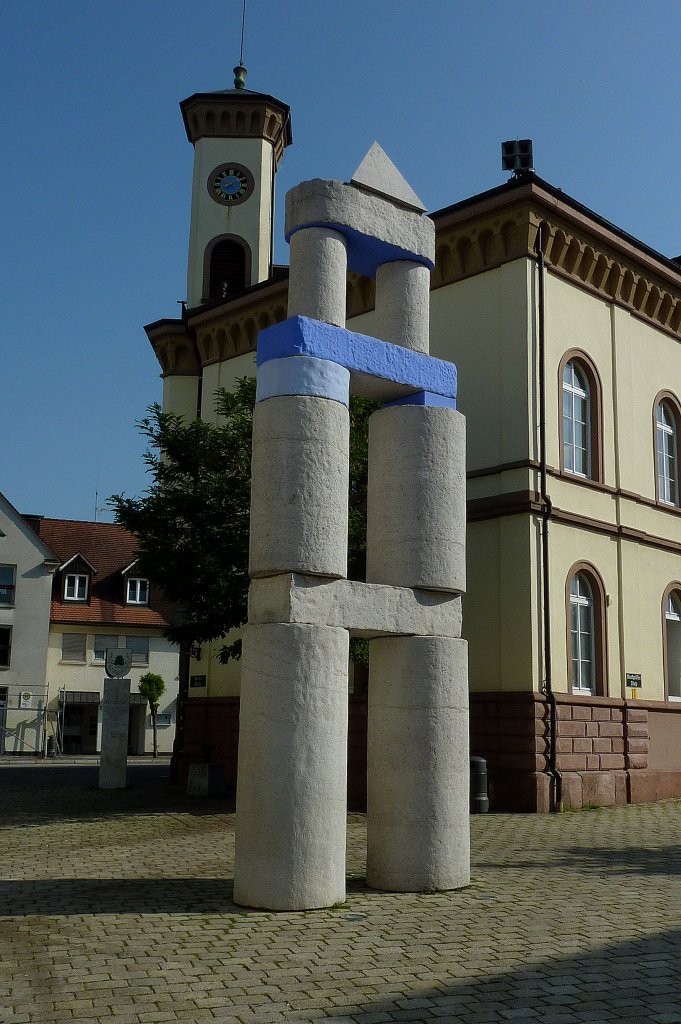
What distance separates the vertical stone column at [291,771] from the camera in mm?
8523

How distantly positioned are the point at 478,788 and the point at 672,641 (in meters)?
6.97

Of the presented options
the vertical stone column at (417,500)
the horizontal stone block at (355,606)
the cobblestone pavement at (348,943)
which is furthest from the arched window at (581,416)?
the horizontal stone block at (355,606)

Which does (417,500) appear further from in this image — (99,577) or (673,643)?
(99,577)

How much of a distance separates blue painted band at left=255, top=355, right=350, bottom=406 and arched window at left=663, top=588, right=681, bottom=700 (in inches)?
532

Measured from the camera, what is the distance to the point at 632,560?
2047 cm

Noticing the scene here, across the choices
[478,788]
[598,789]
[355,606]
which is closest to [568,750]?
[598,789]

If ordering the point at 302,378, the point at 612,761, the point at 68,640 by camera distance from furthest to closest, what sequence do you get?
the point at 68,640 → the point at 612,761 → the point at 302,378

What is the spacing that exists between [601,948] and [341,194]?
21.9 feet

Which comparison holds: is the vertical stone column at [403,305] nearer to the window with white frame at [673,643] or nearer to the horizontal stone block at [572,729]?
the horizontal stone block at [572,729]

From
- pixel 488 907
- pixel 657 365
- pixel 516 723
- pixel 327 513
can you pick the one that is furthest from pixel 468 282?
pixel 488 907

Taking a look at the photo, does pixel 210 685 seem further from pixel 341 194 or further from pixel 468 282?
pixel 341 194

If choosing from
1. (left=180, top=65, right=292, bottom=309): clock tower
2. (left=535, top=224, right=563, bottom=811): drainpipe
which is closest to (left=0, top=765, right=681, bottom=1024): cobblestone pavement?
(left=535, top=224, right=563, bottom=811): drainpipe

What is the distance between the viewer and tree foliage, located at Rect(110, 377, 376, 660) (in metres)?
16.9

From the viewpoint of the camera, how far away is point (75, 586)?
4997cm
